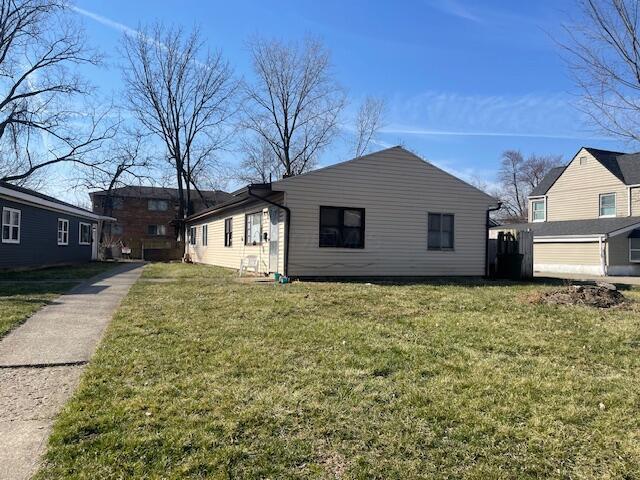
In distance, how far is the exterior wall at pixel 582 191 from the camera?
26.0 meters

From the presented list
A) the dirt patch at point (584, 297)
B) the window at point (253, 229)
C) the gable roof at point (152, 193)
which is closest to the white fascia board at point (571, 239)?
the dirt patch at point (584, 297)

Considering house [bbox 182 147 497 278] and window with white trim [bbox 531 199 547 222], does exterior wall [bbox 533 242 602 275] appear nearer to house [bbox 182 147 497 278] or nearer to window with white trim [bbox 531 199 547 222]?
window with white trim [bbox 531 199 547 222]

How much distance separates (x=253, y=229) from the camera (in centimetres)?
1677

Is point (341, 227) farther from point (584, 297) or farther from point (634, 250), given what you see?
point (634, 250)

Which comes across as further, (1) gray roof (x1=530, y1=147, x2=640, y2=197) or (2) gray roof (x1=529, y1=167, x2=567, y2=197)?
(2) gray roof (x1=529, y1=167, x2=567, y2=197)

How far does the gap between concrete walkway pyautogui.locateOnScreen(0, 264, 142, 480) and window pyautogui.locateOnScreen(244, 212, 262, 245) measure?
7634 mm

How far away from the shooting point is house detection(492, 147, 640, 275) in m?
23.9

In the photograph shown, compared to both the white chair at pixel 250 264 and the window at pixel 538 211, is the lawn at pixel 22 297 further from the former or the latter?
the window at pixel 538 211

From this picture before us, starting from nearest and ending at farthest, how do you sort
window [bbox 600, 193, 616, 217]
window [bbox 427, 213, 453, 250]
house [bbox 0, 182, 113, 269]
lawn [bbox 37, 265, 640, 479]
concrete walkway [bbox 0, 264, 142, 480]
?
lawn [bbox 37, 265, 640, 479] → concrete walkway [bbox 0, 264, 142, 480] → window [bbox 427, 213, 453, 250] → house [bbox 0, 182, 113, 269] → window [bbox 600, 193, 616, 217]

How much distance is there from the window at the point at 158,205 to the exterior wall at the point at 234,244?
87.0 feet

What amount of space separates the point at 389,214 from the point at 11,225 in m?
13.2

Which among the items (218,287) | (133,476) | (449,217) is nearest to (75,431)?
(133,476)

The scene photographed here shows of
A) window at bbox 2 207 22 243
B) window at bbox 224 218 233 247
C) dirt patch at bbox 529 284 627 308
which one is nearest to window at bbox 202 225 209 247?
window at bbox 224 218 233 247

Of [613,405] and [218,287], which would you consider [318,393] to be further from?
[218,287]
